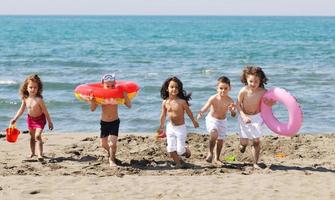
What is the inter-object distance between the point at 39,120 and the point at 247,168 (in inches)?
116

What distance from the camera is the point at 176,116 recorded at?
8.16 meters

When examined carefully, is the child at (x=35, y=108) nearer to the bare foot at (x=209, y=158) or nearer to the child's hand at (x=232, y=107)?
the bare foot at (x=209, y=158)

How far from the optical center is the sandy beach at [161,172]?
6910 mm

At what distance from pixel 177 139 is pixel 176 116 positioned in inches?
11.9

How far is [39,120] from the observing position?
28.5ft

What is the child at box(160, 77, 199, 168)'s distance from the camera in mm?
8109

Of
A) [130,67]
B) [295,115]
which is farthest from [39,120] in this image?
[130,67]

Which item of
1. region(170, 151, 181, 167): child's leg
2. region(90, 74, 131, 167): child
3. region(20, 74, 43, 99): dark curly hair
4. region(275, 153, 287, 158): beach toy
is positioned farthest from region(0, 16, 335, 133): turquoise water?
region(90, 74, 131, 167): child

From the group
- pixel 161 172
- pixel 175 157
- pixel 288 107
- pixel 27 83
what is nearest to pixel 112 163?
pixel 161 172

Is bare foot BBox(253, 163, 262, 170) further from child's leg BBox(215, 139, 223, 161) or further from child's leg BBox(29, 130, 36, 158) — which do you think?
child's leg BBox(29, 130, 36, 158)

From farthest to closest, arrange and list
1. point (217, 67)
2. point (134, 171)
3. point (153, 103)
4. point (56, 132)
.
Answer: point (217, 67), point (153, 103), point (56, 132), point (134, 171)

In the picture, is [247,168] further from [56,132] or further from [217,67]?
[217,67]

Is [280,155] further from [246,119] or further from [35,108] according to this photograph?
[35,108]

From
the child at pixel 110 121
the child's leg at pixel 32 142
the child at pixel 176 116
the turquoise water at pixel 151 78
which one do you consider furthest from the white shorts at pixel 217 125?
the turquoise water at pixel 151 78
